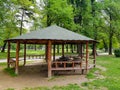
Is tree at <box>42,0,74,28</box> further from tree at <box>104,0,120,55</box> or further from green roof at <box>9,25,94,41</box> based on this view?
green roof at <box>9,25,94,41</box>

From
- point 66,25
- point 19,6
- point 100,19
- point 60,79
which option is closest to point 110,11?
point 100,19

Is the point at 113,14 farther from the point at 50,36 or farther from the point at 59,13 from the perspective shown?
the point at 50,36

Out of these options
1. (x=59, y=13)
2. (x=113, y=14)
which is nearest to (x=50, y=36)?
(x=59, y=13)

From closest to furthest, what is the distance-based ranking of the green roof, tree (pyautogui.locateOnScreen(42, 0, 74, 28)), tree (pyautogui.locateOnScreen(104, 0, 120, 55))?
1. the green roof
2. tree (pyautogui.locateOnScreen(42, 0, 74, 28))
3. tree (pyautogui.locateOnScreen(104, 0, 120, 55))

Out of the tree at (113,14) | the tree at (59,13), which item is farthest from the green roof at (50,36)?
the tree at (113,14)

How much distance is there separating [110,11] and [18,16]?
16.1m

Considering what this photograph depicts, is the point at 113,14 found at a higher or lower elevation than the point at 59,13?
higher

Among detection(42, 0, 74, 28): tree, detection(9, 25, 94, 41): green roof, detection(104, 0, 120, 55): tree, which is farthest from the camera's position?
detection(104, 0, 120, 55): tree

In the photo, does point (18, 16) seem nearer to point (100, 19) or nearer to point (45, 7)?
point (45, 7)

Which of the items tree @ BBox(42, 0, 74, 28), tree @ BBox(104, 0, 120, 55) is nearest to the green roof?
tree @ BBox(42, 0, 74, 28)

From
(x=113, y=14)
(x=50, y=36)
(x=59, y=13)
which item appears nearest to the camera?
(x=50, y=36)

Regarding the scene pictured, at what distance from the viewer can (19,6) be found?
3622cm

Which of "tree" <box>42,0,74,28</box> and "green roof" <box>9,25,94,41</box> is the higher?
"tree" <box>42,0,74,28</box>

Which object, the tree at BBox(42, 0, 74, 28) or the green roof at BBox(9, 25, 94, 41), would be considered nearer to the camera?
the green roof at BBox(9, 25, 94, 41)
